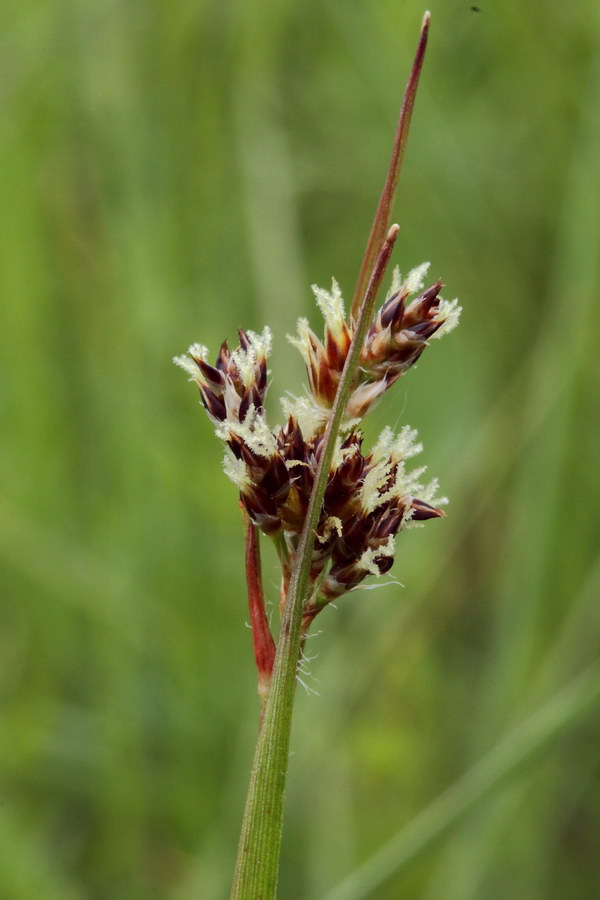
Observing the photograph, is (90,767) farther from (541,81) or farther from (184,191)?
(541,81)

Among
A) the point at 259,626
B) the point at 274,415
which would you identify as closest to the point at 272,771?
the point at 259,626

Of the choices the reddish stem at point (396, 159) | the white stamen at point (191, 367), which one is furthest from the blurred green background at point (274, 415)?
the reddish stem at point (396, 159)

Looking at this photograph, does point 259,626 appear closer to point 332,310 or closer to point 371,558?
point 371,558

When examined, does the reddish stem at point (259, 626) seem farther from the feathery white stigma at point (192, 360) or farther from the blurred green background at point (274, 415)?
the blurred green background at point (274, 415)

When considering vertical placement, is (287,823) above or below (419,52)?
below

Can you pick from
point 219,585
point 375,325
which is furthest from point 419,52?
point 219,585

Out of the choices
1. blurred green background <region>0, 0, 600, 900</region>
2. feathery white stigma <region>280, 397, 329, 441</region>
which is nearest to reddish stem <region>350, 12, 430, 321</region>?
feathery white stigma <region>280, 397, 329, 441</region>
